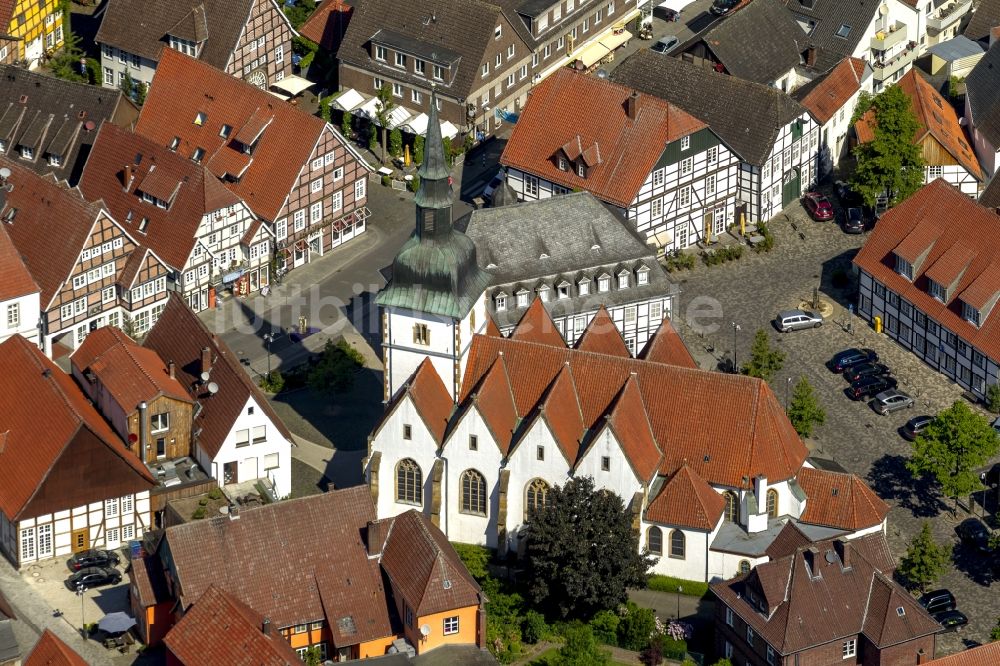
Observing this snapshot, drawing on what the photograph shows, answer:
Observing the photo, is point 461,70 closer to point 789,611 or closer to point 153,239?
point 153,239

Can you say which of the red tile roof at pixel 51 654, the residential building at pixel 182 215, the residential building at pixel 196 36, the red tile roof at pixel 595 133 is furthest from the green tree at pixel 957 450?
the residential building at pixel 196 36

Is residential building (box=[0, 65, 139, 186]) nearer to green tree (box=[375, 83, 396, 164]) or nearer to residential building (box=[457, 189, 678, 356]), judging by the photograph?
green tree (box=[375, 83, 396, 164])

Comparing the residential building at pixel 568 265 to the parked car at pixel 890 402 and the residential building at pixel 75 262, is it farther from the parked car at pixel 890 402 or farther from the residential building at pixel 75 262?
the residential building at pixel 75 262

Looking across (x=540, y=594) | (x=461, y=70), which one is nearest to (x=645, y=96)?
(x=461, y=70)

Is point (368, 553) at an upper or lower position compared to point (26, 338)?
lower

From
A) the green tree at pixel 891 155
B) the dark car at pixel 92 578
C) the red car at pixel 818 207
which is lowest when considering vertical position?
the dark car at pixel 92 578

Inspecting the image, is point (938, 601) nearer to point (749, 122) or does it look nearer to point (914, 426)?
point (914, 426)
